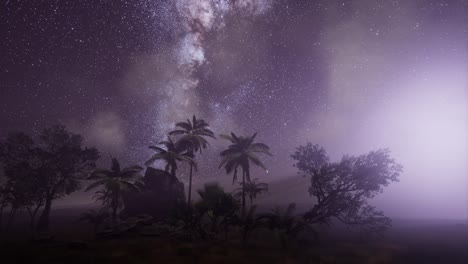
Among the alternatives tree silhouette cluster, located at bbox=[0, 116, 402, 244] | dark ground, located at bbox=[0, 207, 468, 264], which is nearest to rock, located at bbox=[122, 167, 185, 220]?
tree silhouette cluster, located at bbox=[0, 116, 402, 244]

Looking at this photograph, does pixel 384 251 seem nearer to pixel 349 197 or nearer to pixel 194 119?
pixel 349 197

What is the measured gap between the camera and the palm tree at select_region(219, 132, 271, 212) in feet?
126

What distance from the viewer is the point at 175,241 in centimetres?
2747

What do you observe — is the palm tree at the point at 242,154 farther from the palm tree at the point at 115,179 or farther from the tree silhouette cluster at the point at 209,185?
the palm tree at the point at 115,179

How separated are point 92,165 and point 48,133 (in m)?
7.92

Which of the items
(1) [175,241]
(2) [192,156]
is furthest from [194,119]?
(1) [175,241]

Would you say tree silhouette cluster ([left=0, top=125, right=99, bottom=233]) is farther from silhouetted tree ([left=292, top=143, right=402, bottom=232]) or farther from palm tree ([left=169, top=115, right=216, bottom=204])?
silhouetted tree ([left=292, top=143, right=402, bottom=232])

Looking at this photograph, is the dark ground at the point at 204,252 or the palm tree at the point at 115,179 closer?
the dark ground at the point at 204,252

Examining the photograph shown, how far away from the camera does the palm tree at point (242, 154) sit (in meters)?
38.5

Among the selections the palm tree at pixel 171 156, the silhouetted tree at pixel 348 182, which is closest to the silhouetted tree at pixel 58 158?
the palm tree at pixel 171 156

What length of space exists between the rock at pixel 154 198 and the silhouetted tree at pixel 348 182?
19.0 m

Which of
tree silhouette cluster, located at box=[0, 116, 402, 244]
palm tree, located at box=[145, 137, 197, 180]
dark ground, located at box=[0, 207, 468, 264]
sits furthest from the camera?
palm tree, located at box=[145, 137, 197, 180]

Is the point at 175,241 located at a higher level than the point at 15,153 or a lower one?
lower

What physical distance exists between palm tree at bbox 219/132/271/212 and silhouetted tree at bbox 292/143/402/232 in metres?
5.80
